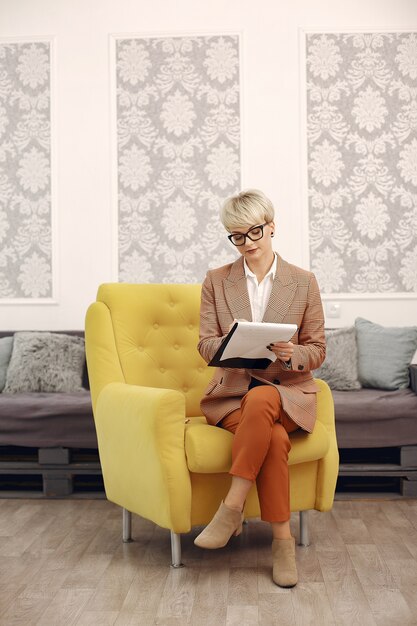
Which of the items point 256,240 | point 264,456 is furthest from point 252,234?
point 264,456

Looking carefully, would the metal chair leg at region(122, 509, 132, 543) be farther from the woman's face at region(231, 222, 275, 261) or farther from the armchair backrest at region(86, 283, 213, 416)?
the woman's face at region(231, 222, 275, 261)

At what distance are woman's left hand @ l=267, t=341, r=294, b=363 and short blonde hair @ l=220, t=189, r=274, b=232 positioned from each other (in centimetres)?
45

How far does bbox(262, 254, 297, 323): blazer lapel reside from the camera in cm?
300

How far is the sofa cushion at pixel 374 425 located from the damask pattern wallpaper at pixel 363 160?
1.03 meters

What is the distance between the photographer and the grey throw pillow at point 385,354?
4258mm

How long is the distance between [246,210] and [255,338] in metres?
0.52

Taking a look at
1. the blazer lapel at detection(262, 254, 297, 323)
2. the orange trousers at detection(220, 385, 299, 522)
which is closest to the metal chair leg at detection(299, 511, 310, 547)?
the orange trousers at detection(220, 385, 299, 522)

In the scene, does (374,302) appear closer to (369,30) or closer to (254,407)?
(369,30)

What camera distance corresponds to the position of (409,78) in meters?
4.77

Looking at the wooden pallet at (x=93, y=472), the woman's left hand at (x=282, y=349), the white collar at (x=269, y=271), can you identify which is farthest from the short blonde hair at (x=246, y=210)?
the wooden pallet at (x=93, y=472)

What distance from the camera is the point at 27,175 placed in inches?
193

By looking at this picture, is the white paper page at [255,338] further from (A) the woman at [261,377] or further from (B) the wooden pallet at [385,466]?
(B) the wooden pallet at [385,466]

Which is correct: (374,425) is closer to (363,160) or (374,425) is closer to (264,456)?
(264,456)

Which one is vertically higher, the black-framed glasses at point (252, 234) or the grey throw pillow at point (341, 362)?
the black-framed glasses at point (252, 234)
